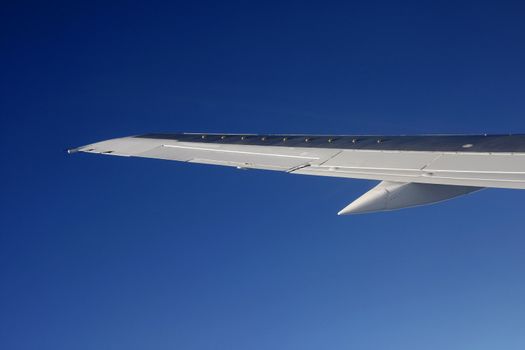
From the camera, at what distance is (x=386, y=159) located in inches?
425

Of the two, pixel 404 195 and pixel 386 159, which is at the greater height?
pixel 386 159

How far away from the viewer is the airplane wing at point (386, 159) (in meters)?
9.24

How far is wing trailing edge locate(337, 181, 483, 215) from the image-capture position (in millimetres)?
9867

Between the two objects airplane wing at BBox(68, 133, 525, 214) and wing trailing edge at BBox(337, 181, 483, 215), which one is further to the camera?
wing trailing edge at BBox(337, 181, 483, 215)

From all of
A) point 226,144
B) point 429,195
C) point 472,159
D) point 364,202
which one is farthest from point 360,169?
point 226,144

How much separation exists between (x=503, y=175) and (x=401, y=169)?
6.53ft

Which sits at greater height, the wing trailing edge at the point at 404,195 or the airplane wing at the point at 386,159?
the airplane wing at the point at 386,159

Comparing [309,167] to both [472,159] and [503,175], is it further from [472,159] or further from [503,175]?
[503,175]

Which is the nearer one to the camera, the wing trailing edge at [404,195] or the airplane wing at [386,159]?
the airplane wing at [386,159]

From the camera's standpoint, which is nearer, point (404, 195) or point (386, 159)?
point (404, 195)

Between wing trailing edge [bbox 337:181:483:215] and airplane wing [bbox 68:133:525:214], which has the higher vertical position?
airplane wing [bbox 68:133:525:214]

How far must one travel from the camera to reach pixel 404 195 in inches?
393

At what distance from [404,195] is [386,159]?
1.10 meters

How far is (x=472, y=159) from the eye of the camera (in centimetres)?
976
